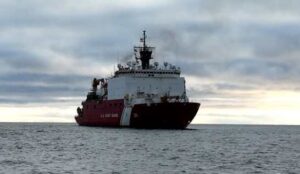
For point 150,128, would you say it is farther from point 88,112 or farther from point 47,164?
point 47,164

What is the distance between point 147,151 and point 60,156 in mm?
8070

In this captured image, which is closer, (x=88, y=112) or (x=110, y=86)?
(x=110, y=86)

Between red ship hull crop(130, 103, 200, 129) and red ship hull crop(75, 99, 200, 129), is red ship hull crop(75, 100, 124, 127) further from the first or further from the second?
red ship hull crop(130, 103, 200, 129)

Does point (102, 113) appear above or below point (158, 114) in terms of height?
above

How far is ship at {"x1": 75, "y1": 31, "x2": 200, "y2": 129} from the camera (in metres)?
86.5

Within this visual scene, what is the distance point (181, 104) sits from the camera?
8519 cm


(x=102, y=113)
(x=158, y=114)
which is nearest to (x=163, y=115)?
(x=158, y=114)

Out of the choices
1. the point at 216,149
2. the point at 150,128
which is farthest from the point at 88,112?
the point at 216,149

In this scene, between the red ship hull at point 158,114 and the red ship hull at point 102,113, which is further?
the red ship hull at point 102,113

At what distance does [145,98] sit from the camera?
9162 centimetres

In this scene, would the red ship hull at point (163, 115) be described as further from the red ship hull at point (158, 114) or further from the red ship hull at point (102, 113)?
the red ship hull at point (102, 113)

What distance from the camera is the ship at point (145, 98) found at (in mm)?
86500

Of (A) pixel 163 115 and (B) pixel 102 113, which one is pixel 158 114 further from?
(B) pixel 102 113

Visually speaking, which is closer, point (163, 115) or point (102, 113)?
point (163, 115)
